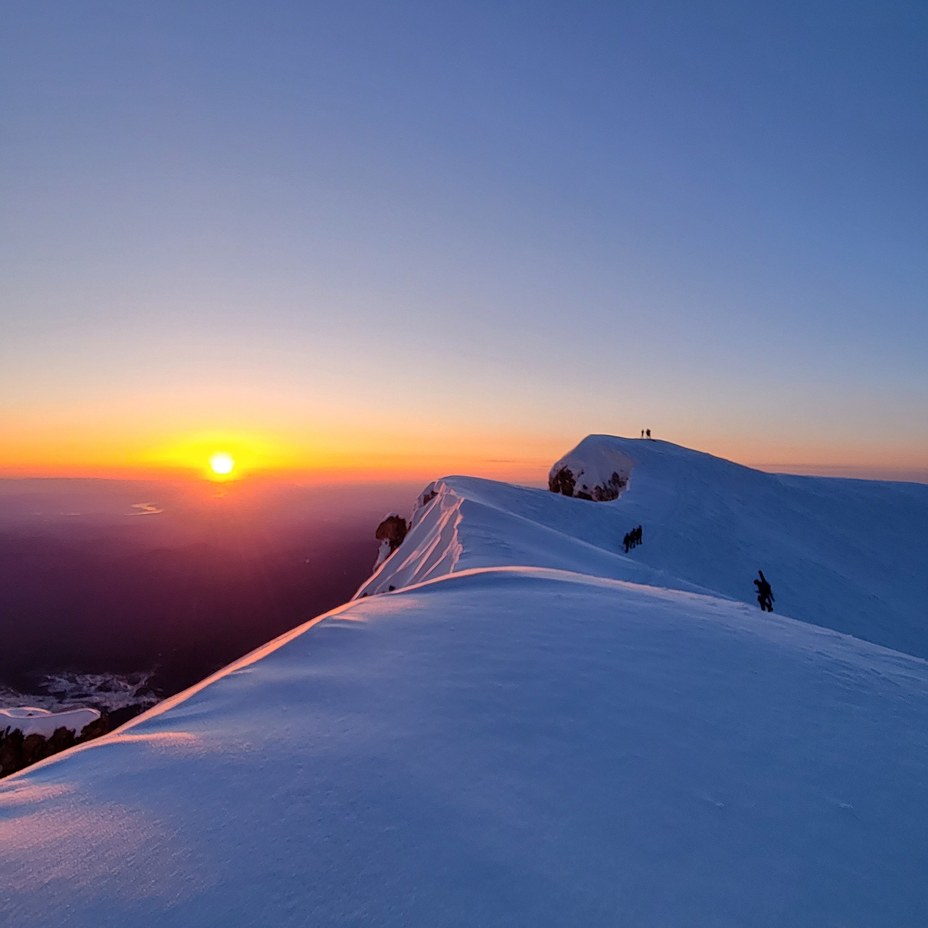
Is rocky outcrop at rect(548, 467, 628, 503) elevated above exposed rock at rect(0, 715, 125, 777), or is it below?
above

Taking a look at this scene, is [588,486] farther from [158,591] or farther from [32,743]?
[158,591]

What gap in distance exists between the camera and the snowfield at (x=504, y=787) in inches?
73.0

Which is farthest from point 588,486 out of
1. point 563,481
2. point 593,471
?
point 563,481

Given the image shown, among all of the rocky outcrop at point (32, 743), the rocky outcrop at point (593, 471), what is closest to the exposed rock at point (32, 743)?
the rocky outcrop at point (32, 743)

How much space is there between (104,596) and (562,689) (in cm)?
11335

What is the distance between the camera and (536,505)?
20.3 meters

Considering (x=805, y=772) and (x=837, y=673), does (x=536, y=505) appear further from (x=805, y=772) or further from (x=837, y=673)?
(x=805, y=772)

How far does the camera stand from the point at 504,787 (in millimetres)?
2492

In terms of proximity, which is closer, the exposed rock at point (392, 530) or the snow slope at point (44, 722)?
the snow slope at point (44, 722)

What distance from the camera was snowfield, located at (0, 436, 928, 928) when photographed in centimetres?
186

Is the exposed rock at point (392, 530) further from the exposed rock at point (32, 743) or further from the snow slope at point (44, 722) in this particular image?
the snow slope at point (44, 722)

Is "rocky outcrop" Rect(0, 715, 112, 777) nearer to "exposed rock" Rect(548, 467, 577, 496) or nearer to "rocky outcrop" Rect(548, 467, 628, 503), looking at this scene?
"exposed rock" Rect(548, 467, 577, 496)

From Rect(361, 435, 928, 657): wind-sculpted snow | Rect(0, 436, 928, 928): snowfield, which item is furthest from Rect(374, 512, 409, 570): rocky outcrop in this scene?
Rect(0, 436, 928, 928): snowfield

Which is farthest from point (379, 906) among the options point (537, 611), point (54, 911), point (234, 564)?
Result: point (234, 564)
